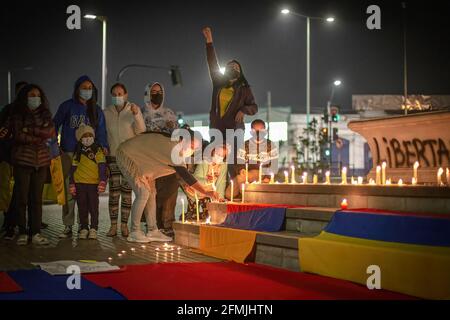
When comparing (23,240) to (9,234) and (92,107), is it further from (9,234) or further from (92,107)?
(92,107)

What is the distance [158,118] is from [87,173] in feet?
4.76

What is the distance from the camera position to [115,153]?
396 inches

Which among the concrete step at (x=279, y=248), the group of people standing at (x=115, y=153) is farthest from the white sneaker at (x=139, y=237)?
the concrete step at (x=279, y=248)

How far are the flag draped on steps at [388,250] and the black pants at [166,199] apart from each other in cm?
425

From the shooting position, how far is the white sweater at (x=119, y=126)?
10.4 metres

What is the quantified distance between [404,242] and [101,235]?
5.93 m

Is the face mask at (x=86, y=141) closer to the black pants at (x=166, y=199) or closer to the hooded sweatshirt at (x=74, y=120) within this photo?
the hooded sweatshirt at (x=74, y=120)

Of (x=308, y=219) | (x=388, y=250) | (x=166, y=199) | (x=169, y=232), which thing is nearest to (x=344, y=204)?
(x=308, y=219)

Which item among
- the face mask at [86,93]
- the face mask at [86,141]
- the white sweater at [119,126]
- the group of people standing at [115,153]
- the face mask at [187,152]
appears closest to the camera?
the group of people standing at [115,153]

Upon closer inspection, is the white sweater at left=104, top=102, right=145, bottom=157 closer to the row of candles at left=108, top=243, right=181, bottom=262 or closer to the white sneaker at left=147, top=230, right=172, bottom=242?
the white sneaker at left=147, top=230, right=172, bottom=242

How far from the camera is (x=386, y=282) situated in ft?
18.1

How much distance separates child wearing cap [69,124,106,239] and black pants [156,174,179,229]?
1.08 meters
